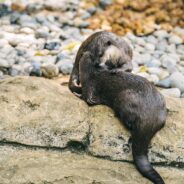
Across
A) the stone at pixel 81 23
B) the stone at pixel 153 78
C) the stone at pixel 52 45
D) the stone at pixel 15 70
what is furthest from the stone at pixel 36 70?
the stone at pixel 81 23

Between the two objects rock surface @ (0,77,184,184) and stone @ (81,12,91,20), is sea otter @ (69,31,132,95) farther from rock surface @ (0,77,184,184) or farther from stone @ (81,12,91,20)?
stone @ (81,12,91,20)

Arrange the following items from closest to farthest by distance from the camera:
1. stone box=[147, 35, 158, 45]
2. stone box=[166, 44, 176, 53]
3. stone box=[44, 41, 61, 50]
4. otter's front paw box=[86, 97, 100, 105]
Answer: otter's front paw box=[86, 97, 100, 105], stone box=[44, 41, 61, 50], stone box=[166, 44, 176, 53], stone box=[147, 35, 158, 45]

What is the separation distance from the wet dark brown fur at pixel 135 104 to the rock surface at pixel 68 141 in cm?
6

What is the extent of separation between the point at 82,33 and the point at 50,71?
5.99 feet

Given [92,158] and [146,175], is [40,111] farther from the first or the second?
[146,175]

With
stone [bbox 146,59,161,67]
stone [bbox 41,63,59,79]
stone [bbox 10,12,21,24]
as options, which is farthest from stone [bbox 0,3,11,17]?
stone [bbox 146,59,161,67]

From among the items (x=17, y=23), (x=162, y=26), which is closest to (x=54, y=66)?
(x=17, y=23)

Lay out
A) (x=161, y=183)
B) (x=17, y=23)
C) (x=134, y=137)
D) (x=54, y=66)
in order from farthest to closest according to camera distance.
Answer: (x=17, y=23) → (x=54, y=66) → (x=134, y=137) → (x=161, y=183)

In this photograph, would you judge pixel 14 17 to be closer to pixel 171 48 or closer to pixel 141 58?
pixel 141 58

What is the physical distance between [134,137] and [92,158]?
31 centimetres

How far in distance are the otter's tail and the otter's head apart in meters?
0.87

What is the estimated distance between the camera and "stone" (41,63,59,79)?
23.1 ft

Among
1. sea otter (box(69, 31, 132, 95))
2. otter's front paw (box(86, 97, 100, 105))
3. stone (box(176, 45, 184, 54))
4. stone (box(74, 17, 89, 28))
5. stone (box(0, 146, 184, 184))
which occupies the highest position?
sea otter (box(69, 31, 132, 95))

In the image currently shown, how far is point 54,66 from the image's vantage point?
7117 millimetres
